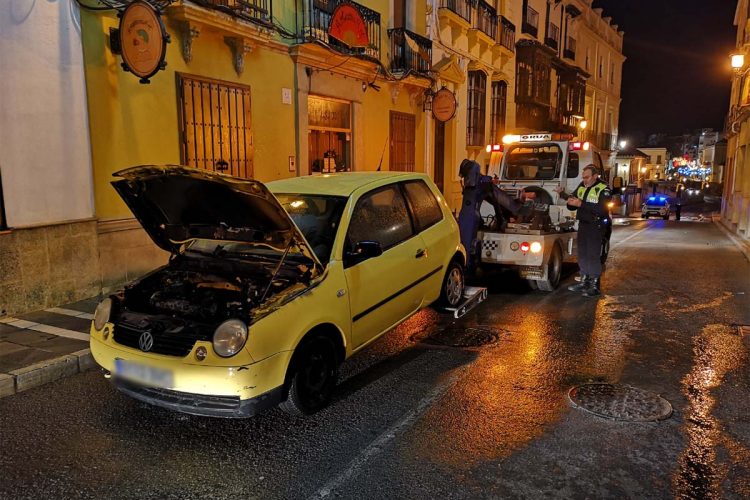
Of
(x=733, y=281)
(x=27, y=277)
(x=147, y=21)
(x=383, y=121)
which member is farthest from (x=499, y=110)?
(x=27, y=277)

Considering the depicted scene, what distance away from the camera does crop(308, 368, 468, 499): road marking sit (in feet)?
10.8

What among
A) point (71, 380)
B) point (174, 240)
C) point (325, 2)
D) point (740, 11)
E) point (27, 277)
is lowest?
point (71, 380)

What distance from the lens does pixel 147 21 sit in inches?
280


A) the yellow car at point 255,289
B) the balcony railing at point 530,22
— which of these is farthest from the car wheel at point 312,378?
the balcony railing at point 530,22

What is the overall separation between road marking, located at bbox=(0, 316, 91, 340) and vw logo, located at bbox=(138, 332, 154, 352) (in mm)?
2485

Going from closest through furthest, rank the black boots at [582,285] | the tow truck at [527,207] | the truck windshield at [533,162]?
the tow truck at [527,207], the black boots at [582,285], the truck windshield at [533,162]

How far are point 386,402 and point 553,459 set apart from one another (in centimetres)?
140

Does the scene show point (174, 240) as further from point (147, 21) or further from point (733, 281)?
point (733, 281)

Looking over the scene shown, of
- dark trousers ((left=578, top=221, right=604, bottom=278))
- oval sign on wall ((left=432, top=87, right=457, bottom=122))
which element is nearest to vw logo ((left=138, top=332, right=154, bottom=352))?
dark trousers ((left=578, top=221, right=604, bottom=278))

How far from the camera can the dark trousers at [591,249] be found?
8.10 metres

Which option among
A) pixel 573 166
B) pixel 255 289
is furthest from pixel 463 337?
pixel 573 166

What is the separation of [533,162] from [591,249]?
2.90 metres

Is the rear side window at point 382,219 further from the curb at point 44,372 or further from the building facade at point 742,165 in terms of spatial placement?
the building facade at point 742,165

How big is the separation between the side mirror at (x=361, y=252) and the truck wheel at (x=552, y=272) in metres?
4.42
